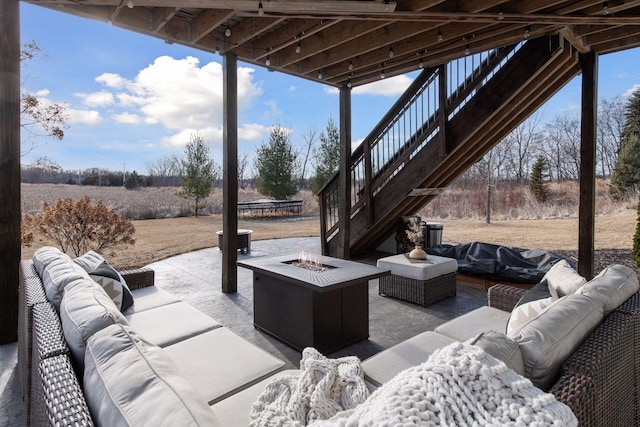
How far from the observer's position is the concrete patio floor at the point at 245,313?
250 centimetres

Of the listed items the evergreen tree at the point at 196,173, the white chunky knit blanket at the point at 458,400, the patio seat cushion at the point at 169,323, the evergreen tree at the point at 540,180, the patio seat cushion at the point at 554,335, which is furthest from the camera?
the evergreen tree at the point at 196,173

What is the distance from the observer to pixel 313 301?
2641 mm

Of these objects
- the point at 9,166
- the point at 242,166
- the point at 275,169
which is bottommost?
the point at 9,166

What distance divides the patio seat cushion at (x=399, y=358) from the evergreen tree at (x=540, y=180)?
34.6 feet

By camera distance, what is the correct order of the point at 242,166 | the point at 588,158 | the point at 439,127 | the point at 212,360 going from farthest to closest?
1. the point at 242,166
2. the point at 439,127
3. the point at 588,158
4. the point at 212,360

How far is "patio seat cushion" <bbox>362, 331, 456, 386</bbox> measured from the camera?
1640mm

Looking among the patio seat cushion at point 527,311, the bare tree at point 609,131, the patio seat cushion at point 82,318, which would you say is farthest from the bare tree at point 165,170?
the bare tree at point 609,131

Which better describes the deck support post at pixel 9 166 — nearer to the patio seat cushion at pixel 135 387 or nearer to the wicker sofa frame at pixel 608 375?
the patio seat cushion at pixel 135 387

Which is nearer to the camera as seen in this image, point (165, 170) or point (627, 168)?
point (627, 168)

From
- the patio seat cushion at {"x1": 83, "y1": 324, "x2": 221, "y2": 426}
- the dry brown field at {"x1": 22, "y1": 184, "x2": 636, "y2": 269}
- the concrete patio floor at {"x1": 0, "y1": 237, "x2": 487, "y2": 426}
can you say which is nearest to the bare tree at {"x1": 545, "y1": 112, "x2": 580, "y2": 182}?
the dry brown field at {"x1": 22, "y1": 184, "x2": 636, "y2": 269}

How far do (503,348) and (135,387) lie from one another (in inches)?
43.4

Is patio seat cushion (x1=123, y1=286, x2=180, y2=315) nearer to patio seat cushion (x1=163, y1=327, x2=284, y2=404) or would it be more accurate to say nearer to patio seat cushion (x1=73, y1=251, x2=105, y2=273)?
patio seat cushion (x1=73, y1=251, x2=105, y2=273)

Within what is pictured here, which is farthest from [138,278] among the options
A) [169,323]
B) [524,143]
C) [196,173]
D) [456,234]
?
[524,143]

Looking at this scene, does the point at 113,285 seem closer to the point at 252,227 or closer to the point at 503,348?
the point at 503,348
